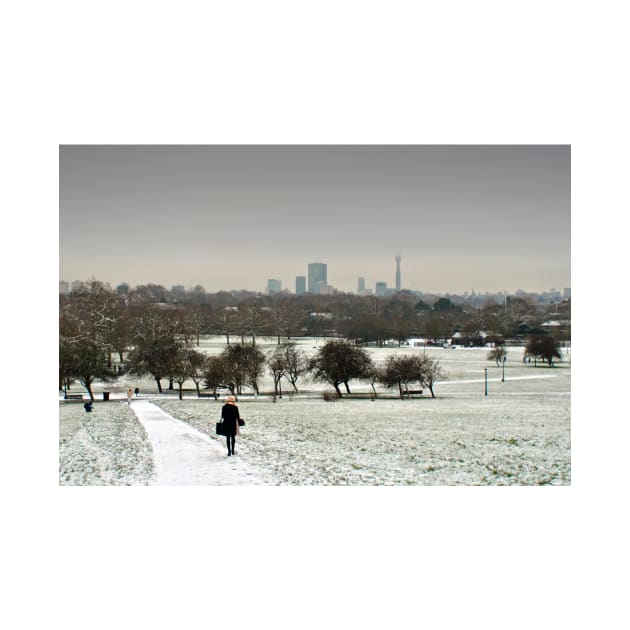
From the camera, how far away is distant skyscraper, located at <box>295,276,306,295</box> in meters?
10.5

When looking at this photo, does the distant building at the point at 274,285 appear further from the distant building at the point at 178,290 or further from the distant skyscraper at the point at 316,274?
the distant building at the point at 178,290

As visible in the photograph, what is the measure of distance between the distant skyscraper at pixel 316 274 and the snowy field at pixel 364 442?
113 inches

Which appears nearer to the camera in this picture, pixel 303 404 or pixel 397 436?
pixel 397 436

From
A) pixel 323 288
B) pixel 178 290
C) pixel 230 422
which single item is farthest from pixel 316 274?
pixel 230 422

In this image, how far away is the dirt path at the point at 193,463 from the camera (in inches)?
261

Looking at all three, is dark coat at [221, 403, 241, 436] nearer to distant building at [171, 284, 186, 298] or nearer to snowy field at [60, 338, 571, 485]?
snowy field at [60, 338, 571, 485]

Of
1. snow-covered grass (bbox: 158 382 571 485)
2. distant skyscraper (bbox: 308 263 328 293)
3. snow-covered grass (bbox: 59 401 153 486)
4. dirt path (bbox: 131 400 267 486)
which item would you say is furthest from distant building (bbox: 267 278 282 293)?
snow-covered grass (bbox: 59 401 153 486)

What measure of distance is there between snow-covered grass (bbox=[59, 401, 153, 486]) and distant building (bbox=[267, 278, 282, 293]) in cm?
377

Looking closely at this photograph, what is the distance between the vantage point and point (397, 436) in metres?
8.65

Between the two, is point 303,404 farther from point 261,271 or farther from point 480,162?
point 480,162

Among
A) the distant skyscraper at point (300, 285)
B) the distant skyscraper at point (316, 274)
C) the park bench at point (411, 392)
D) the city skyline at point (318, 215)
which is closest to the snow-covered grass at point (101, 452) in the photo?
the city skyline at point (318, 215)

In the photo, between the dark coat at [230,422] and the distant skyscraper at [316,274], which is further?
the distant skyscraper at [316,274]
